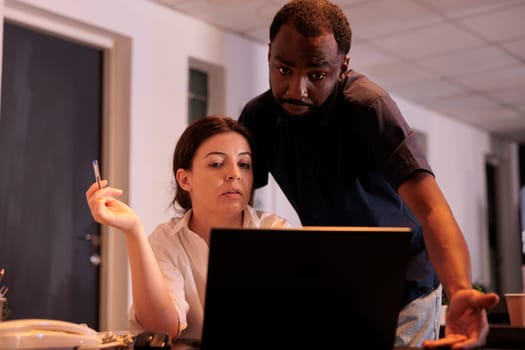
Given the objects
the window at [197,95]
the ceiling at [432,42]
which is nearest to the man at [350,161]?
the ceiling at [432,42]

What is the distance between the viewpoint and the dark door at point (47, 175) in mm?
3760

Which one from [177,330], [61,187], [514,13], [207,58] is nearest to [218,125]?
[177,330]

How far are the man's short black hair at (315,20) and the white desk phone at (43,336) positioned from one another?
72 cm

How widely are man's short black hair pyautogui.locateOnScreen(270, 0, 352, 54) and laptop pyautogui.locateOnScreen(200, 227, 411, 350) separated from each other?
1.82ft

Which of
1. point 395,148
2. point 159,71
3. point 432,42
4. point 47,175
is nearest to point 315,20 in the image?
point 395,148

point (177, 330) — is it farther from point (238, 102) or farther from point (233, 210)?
point (238, 102)

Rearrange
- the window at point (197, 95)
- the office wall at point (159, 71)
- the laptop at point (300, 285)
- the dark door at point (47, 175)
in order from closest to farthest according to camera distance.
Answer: the laptop at point (300, 285), the dark door at point (47, 175), the office wall at point (159, 71), the window at point (197, 95)

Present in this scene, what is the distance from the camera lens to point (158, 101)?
14.6 ft

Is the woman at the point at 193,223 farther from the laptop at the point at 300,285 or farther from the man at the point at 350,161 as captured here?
the laptop at the point at 300,285

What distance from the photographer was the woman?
1449 millimetres

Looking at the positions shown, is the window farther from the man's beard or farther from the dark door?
the man's beard

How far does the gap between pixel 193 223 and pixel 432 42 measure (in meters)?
3.96

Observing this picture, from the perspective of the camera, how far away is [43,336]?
45.7 inches

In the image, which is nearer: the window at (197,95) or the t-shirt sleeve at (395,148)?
the t-shirt sleeve at (395,148)
